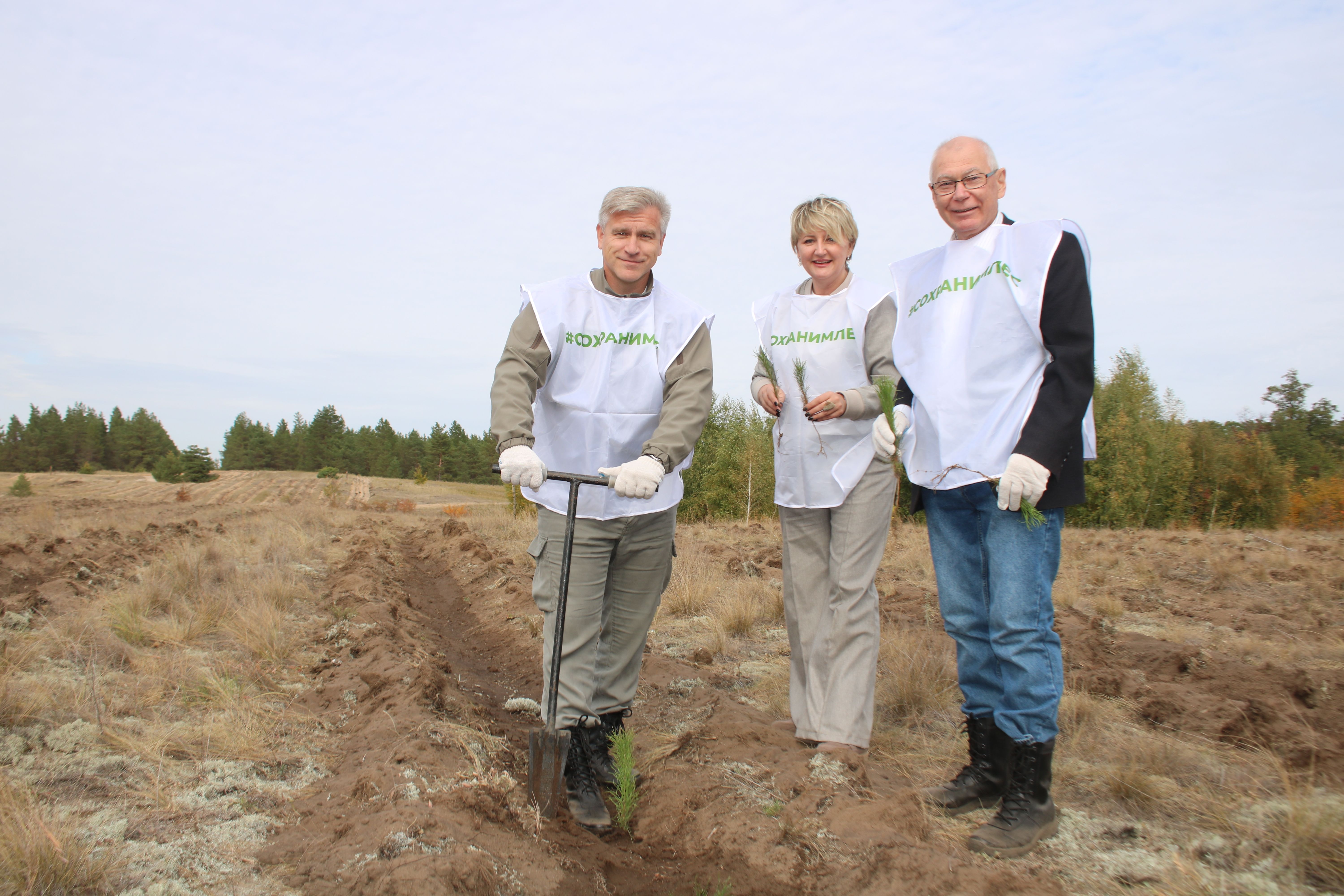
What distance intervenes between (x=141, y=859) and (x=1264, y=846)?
3.54 m

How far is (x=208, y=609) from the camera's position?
6.26 metres

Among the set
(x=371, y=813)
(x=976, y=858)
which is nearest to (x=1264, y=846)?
(x=976, y=858)

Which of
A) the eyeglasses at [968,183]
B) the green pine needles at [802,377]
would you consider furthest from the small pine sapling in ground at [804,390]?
the eyeglasses at [968,183]

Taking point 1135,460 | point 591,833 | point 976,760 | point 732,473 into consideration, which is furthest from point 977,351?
point 1135,460

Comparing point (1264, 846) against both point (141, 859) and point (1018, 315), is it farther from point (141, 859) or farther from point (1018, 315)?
point (141, 859)

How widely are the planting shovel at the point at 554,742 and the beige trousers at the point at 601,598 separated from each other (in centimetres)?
6

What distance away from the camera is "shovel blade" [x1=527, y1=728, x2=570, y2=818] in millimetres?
3201

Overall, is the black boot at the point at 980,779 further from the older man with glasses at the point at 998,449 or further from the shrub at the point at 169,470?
the shrub at the point at 169,470

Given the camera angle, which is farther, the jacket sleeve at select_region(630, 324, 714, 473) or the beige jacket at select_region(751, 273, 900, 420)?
the beige jacket at select_region(751, 273, 900, 420)

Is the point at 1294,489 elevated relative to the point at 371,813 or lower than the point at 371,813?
elevated

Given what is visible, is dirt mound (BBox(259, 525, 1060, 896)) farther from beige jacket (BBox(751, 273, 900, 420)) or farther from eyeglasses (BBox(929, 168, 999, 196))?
eyeglasses (BBox(929, 168, 999, 196))

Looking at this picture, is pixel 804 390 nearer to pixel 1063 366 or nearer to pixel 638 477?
pixel 638 477

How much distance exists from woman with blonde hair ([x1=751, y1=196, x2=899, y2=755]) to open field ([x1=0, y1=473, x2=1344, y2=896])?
0.33 meters

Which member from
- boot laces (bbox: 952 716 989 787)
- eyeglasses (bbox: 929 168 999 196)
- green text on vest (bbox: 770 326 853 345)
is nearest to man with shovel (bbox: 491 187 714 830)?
green text on vest (bbox: 770 326 853 345)
